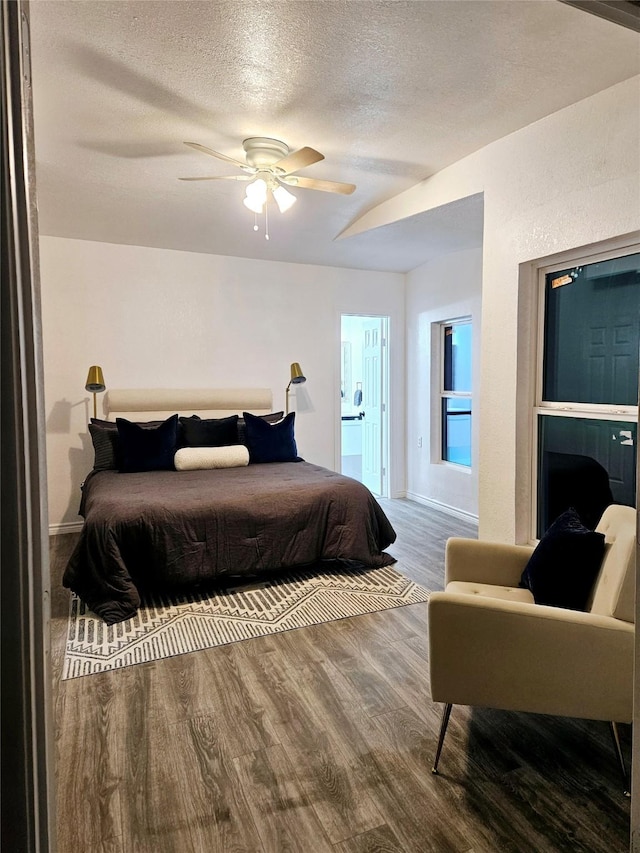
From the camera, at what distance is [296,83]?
2428 mm

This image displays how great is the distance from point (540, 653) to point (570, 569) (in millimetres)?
378

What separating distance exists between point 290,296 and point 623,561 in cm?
438

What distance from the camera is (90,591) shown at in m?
3.05

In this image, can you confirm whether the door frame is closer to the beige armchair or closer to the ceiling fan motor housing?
the ceiling fan motor housing

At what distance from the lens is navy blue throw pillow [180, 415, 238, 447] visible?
4.63 metres

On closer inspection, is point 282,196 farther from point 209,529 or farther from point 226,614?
point 226,614

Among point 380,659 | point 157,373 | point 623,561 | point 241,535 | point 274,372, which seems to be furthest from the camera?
point 274,372

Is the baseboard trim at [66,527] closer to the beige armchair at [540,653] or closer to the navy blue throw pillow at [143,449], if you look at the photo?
the navy blue throw pillow at [143,449]

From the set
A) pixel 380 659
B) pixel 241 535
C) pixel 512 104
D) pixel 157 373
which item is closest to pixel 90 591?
pixel 241 535

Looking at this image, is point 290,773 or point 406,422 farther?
point 406,422

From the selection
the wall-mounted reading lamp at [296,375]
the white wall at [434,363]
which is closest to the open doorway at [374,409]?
the white wall at [434,363]

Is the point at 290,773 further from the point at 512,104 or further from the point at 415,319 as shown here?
the point at 415,319

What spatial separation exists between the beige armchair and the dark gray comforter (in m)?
1.80

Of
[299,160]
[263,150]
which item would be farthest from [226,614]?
[263,150]
